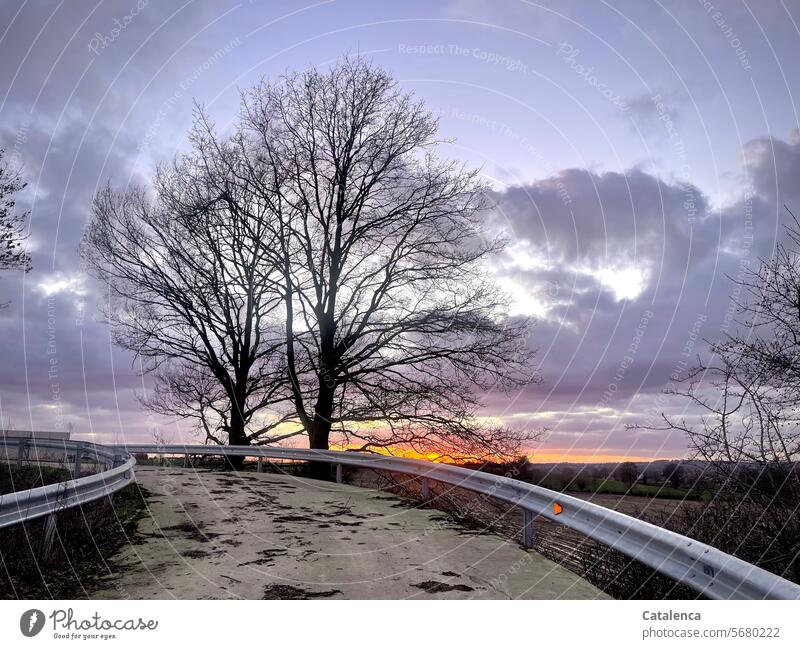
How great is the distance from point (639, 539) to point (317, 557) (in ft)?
10.5

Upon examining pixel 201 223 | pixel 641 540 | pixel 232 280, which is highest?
pixel 201 223

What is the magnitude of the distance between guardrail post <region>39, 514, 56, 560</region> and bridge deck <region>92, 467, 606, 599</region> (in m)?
0.68

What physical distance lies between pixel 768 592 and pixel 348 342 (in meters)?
15.7

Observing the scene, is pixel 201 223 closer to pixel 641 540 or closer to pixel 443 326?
pixel 443 326

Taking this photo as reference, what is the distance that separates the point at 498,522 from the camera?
8.52 m

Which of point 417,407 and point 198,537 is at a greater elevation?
point 417,407

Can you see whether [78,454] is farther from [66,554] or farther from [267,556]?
[267,556]

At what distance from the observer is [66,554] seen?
5.98 metres

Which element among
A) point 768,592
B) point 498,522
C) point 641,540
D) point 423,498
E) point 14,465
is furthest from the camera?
point 14,465

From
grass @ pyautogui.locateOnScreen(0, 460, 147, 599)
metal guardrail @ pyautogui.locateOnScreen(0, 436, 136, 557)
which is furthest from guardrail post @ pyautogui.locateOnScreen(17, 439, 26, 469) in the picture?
grass @ pyautogui.locateOnScreen(0, 460, 147, 599)

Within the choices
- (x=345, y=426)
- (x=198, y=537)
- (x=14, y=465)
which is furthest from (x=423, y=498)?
(x=14, y=465)

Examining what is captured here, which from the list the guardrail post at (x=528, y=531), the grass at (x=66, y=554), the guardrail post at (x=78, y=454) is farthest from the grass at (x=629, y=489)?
the guardrail post at (x=78, y=454)

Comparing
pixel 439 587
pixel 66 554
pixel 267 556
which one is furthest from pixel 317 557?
pixel 66 554

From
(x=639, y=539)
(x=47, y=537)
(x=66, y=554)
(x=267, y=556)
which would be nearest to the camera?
(x=639, y=539)
